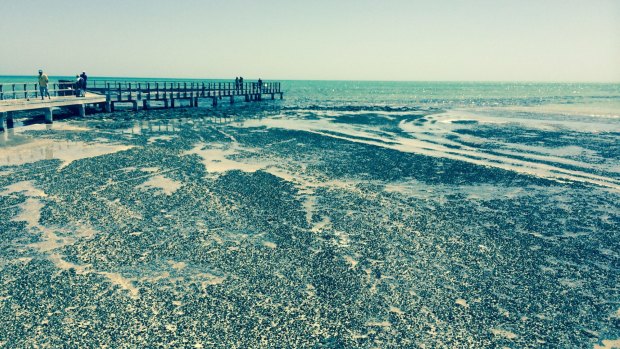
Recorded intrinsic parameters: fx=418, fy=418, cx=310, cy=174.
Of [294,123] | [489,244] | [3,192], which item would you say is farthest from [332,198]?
[294,123]

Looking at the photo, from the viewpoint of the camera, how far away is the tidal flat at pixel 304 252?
21.2ft

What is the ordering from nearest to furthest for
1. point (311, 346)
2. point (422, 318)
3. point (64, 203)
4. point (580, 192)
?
point (311, 346), point (422, 318), point (64, 203), point (580, 192)

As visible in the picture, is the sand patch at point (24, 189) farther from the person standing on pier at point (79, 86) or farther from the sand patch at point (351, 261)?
the person standing on pier at point (79, 86)

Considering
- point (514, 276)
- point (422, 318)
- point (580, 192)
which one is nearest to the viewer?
point (422, 318)

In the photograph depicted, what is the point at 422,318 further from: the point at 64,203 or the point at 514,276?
the point at 64,203

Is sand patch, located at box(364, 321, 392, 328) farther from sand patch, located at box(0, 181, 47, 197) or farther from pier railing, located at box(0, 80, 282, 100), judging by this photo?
pier railing, located at box(0, 80, 282, 100)

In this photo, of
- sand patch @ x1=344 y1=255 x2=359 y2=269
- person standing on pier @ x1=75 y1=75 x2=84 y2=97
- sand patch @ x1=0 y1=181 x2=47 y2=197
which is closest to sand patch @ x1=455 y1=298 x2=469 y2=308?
sand patch @ x1=344 y1=255 x2=359 y2=269

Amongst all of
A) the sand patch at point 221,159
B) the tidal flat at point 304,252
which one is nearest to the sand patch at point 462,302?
the tidal flat at point 304,252

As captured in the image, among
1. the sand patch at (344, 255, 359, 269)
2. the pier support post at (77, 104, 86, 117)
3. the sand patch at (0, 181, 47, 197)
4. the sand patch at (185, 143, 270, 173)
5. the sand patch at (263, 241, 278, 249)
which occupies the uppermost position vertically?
the pier support post at (77, 104, 86, 117)

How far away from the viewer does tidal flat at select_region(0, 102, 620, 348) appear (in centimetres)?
648

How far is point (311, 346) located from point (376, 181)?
1050cm

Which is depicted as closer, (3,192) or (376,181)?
(3,192)

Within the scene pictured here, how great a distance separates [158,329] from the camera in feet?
20.7

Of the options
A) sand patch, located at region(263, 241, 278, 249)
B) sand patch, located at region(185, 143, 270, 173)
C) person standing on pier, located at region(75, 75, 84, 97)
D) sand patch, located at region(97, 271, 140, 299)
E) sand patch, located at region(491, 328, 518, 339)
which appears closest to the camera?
sand patch, located at region(491, 328, 518, 339)
